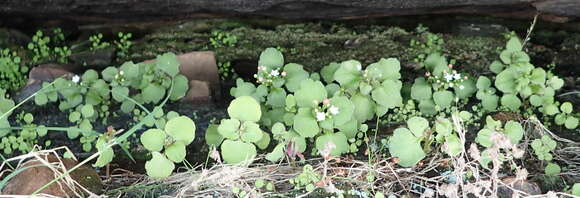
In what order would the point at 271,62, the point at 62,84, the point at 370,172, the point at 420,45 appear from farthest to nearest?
the point at 420,45 < the point at 62,84 < the point at 271,62 < the point at 370,172

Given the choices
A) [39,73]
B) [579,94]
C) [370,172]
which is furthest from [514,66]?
[39,73]

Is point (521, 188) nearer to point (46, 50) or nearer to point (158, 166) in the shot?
point (158, 166)

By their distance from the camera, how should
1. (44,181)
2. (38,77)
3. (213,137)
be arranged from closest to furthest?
(44,181), (213,137), (38,77)

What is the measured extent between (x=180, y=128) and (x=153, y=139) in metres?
0.09

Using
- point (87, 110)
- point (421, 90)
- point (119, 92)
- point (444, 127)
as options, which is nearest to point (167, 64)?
point (119, 92)

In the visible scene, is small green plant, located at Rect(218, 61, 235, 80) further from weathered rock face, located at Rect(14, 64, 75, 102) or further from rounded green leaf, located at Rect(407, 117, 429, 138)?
rounded green leaf, located at Rect(407, 117, 429, 138)

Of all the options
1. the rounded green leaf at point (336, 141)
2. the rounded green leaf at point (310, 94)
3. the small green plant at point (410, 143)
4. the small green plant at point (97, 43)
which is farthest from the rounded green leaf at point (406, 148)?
the small green plant at point (97, 43)

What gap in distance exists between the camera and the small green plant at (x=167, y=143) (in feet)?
5.87

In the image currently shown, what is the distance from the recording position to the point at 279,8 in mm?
2617

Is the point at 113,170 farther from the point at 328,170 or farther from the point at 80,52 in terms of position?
the point at 80,52

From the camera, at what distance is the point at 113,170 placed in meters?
2.06

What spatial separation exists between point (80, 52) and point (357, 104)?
149 centimetres

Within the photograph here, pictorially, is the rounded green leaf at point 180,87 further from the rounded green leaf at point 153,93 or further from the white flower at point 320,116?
the white flower at point 320,116

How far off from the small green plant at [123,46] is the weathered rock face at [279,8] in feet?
0.39
